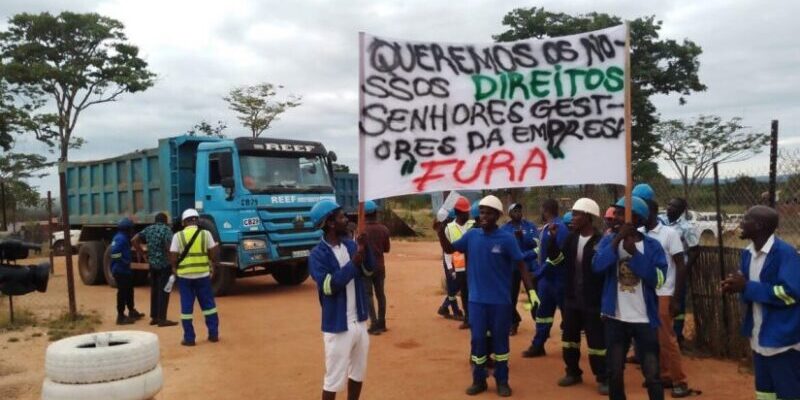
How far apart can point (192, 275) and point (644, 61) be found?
21.2m

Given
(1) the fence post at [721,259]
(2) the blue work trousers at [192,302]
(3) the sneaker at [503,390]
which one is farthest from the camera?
(2) the blue work trousers at [192,302]

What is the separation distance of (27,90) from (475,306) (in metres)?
25.4

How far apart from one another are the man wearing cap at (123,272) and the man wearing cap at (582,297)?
655 centimetres

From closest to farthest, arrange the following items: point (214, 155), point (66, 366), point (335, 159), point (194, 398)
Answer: point (66, 366) → point (194, 398) → point (214, 155) → point (335, 159)

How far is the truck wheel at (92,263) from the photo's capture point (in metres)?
13.8

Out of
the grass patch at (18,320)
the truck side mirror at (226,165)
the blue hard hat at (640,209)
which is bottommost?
the grass patch at (18,320)

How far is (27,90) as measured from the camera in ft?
81.5

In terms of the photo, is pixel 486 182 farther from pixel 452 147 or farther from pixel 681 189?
pixel 681 189

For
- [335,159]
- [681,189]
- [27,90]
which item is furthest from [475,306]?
[27,90]

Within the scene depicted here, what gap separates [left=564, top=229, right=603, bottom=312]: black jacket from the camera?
16.8 ft

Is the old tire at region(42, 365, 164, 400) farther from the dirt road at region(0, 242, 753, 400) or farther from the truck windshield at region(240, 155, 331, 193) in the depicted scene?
the truck windshield at region(240, 155, 331, 193)

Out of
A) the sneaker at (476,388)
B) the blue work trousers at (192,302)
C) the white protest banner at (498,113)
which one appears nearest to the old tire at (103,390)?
the white protest banner at (498,113)

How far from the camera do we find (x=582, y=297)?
526 centimetres

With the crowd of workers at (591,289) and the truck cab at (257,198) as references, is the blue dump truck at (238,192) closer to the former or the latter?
the truck cab at (257,198)
